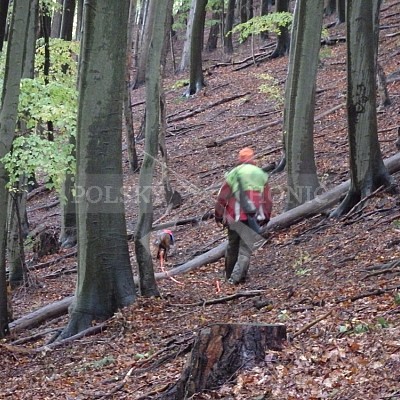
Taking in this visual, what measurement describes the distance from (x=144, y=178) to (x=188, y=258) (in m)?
3.89

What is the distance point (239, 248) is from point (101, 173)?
2456 millimetres

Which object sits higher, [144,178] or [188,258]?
[144,178]

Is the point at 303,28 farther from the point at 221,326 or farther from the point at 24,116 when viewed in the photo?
the point at 221,326

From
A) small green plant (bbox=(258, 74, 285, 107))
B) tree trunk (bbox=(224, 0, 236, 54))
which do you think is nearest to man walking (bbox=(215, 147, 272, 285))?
small green plant (bbox=(258, 74, 285, 107))

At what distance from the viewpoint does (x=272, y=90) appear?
2006cm

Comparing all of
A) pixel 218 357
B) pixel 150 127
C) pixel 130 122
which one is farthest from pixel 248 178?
pixel 130 122

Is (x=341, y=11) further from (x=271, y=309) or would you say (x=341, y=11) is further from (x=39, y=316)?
(x=271, y=309)

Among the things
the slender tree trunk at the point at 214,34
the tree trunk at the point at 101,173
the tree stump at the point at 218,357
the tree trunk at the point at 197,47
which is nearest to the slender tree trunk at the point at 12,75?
the tree trunk at the point at 101,173

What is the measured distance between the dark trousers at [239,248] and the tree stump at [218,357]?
401 cm

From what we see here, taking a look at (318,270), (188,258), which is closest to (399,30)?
(188,258)

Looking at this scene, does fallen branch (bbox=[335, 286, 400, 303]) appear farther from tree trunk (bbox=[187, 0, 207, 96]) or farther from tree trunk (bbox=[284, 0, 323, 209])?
tree trunk (bbox=[187, 0, 207, 96])

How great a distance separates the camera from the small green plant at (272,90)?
1983 centimetres

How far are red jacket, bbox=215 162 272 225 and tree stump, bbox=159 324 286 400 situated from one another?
3908 mm

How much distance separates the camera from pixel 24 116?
12234 millimetres
